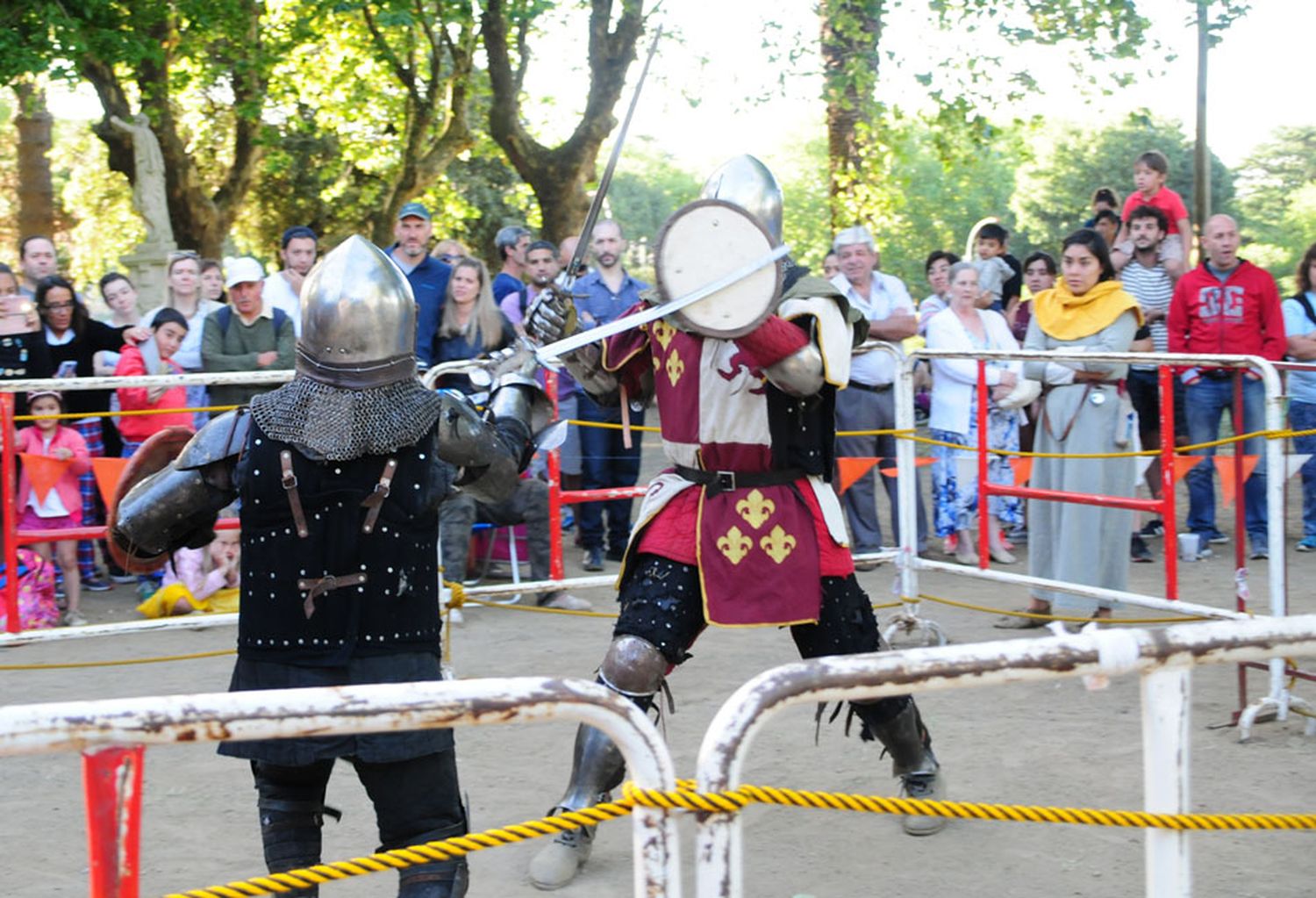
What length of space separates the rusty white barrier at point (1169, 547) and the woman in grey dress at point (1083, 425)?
0.23m

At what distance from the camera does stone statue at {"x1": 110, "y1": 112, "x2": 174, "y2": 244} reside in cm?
1245

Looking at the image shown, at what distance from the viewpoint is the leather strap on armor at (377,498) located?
2.77 metres

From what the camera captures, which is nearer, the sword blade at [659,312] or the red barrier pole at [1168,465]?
the sword blade at [659,312]

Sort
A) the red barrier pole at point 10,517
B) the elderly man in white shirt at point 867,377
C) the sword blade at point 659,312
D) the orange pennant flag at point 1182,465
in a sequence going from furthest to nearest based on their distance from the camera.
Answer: the elderly man in white shirt at point 867,377 → the red barrier pole at point 10,517 → the orange pennant flag at point 1182,465 → the sword blade at point 659,312

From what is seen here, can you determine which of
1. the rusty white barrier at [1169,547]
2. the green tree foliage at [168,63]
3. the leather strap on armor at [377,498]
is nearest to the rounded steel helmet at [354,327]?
the leather strap on armor at [377,498]

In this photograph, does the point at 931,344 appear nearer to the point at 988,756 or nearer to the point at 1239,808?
the point at 988,756

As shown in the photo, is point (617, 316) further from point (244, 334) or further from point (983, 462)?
point (983, 462)

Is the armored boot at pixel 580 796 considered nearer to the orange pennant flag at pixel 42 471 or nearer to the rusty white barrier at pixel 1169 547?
the rusty white barrier at pixel 1169 547

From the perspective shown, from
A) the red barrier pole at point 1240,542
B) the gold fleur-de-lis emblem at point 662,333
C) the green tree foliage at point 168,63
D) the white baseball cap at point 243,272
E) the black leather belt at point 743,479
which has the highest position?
the green tree foliage at point 168,63

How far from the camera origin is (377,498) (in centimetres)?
279

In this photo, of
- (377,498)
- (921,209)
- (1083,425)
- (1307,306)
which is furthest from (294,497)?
(921,209)

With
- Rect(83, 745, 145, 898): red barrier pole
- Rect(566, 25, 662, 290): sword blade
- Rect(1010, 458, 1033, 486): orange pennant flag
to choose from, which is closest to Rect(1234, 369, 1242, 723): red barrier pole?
Rect(1010, 458, 1033, 486): orange pennant flag

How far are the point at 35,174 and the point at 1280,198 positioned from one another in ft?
66.2

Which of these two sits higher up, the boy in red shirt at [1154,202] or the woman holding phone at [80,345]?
the boy in red shirt at [1154,202]
